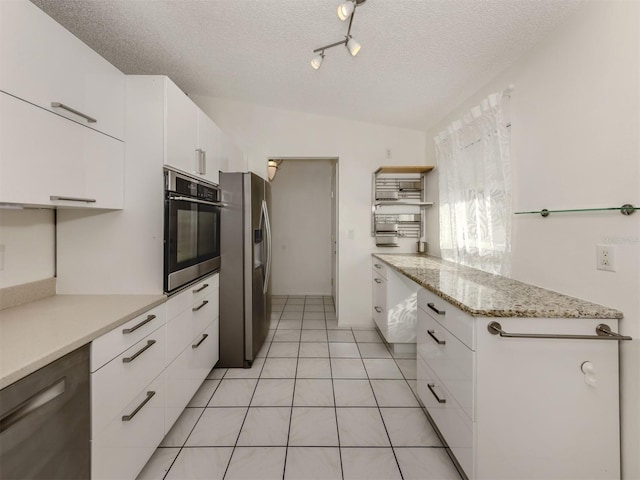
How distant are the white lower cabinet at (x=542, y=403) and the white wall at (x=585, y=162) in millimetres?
98

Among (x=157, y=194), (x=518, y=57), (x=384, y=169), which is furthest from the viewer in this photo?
(x=384, y=169)

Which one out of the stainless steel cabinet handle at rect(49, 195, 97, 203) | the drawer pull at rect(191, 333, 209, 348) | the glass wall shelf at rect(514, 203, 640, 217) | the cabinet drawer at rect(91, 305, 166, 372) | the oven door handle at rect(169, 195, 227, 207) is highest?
the oven door handle at rect(169, 195, 227, 207)

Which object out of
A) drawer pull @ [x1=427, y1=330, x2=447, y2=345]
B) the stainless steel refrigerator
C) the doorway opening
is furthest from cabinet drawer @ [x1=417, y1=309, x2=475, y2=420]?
the doorway opening

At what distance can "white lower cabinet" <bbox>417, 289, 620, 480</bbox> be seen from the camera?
1.18m

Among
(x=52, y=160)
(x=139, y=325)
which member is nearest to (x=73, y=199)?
(x=52, y=160)

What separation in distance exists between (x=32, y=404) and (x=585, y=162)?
232 centimetres

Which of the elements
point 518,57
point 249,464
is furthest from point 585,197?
point 249,464

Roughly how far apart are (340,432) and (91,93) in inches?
87.8

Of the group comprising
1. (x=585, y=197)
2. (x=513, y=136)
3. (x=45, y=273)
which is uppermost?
(x=513, y=136)

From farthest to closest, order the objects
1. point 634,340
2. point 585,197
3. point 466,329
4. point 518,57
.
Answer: point 518,57
point 585,197
point 466,329
point 634,340

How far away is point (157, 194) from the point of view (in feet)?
5.44

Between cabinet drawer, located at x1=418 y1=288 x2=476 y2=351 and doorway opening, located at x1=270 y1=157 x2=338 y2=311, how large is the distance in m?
3.41

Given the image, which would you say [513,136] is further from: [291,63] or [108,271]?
[108,271]

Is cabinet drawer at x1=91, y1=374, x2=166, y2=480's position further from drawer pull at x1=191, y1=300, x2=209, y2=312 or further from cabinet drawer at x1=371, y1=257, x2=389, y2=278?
cabinet drawer at x1=371, y1=257, x2=389, y2=278
